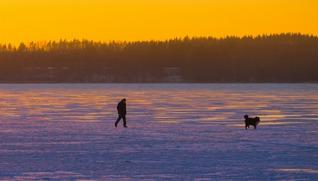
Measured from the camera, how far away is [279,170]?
45.9ft

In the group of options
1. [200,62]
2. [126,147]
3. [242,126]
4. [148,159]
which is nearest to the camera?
[148,159]

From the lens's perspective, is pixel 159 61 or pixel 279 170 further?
pixel 159 61

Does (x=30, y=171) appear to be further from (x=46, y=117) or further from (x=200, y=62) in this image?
(x=200, y=62)

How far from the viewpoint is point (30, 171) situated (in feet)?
45.1

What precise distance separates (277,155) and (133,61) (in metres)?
140

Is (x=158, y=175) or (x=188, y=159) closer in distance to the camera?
(x=158, y=175)

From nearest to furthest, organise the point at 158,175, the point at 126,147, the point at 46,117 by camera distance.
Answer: the point at 158,175 → the point at 126,147 → the point at 46,117

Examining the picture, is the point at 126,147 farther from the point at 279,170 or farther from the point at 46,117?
the point at 46,117

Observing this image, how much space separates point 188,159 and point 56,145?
3593 millimetres

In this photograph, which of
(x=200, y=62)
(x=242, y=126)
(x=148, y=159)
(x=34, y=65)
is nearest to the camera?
(x=148, y=159)

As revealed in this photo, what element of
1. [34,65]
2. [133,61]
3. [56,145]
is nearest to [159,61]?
[133,61]

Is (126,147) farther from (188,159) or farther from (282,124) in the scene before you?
(282,124)

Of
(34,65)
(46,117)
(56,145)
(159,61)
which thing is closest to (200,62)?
(159,61)

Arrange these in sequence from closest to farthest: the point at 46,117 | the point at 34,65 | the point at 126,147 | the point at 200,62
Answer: the point at 126,147, the point at 46,117, the point at 200,62, the point at 34,65
